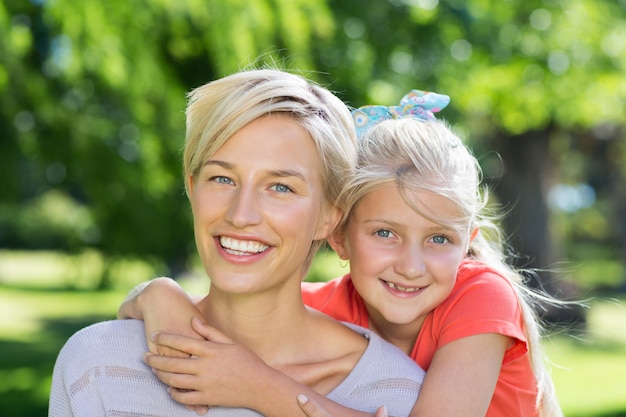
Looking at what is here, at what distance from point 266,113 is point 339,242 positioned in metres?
0.71

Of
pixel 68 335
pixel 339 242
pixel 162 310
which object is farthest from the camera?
pixel 68 335

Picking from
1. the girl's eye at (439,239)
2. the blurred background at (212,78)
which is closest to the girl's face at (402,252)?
the girl's eye at (439,239)

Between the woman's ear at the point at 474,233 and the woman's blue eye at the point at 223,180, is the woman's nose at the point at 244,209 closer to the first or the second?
the woman's blue eye at the point at 223,180

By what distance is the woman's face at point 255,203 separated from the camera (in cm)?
226

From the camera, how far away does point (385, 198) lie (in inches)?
107

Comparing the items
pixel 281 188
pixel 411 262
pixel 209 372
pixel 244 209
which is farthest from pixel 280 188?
pixel 411 262

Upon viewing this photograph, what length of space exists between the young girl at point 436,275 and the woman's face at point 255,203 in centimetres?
26

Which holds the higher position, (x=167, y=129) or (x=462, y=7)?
(x=462, y=7)

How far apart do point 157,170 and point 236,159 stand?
4.47m

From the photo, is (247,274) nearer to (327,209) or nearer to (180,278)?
(327,209)

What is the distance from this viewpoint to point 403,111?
305cm

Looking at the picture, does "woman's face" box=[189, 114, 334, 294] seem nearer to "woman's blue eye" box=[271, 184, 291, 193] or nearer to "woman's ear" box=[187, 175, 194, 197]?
"woman's blue eye" box=[271, 184, 291, 193]

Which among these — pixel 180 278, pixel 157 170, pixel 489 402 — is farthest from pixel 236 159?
pixel 180 278

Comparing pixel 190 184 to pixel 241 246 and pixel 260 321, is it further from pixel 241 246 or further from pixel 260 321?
pixel 260 321
